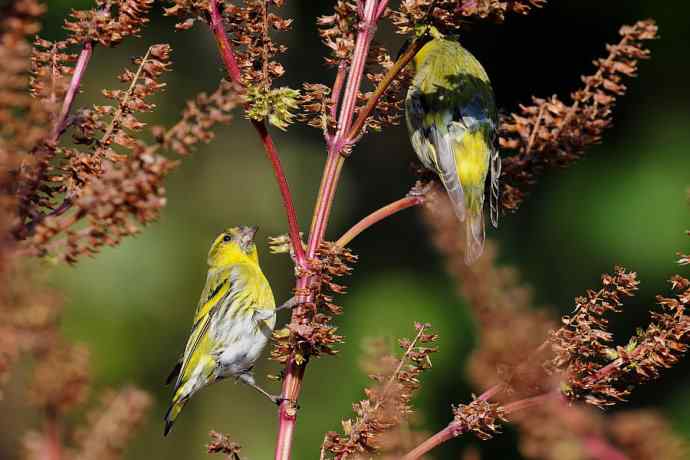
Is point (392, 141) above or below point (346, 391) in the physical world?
above

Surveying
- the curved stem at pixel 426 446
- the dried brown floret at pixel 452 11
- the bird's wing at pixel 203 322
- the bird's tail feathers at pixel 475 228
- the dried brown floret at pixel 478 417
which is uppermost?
the bird's tail feathers at pixel 475 228

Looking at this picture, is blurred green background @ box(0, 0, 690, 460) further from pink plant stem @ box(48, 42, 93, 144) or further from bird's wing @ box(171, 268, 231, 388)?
pink plant stem @ box(48, 42, 93, 144)

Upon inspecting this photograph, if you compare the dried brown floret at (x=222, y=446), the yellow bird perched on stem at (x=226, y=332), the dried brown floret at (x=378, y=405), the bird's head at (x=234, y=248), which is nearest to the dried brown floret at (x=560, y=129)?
the dried brown floret at (x=378, y=405)

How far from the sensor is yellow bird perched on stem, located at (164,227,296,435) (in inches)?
117

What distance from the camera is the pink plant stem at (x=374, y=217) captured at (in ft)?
4.06

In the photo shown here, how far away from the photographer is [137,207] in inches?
34.1

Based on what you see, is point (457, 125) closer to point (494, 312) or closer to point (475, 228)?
point (475, 228)

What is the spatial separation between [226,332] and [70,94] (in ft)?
6.21

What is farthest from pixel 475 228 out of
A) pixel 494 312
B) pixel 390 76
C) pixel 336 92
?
pixel 494 312

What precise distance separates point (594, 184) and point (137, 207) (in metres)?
5.78

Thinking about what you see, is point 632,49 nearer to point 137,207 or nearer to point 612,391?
point 612,391

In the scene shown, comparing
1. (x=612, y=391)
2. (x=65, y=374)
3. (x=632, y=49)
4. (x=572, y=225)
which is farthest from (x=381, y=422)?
(x=572, y=225)

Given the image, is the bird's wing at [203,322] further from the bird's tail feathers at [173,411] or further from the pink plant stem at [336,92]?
the pink plant stem at [336,92]

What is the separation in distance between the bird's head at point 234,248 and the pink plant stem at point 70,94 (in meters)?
2.09
